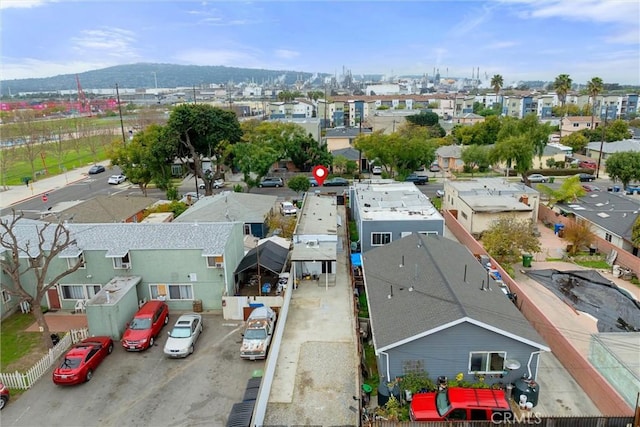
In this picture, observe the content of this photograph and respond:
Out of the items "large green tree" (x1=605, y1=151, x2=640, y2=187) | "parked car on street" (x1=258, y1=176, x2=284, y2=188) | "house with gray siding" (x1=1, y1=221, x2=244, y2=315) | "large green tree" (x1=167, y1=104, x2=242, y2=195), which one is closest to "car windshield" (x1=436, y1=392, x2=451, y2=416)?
"house with gray siding" (x1=1, y1=221, x2=244, y2=315)

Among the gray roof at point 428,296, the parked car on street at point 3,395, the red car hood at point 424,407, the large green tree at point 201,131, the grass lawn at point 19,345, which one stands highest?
the large green tree at point 201,131

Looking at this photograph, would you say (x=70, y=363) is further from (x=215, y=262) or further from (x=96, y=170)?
(x=96, y=170)

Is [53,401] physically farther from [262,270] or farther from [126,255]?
[262,270]

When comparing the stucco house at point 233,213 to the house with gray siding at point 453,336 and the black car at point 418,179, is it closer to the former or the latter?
the house with gray siding at point 453,336

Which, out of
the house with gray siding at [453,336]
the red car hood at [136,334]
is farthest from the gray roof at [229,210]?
A: the house with gray siding at [453,336]

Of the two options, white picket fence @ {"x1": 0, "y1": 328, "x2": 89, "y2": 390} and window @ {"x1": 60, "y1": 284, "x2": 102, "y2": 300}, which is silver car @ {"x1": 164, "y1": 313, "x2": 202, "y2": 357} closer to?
white picket fence @ {"x1": 0, "y1": 328, "x2": 89, "y2": 390}
